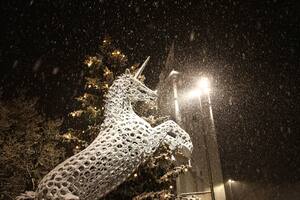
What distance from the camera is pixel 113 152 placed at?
335 centimetres

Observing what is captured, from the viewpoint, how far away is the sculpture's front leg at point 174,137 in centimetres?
382

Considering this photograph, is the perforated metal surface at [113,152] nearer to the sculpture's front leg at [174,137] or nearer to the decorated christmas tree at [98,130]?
the sculpture's front leg at [174,137]

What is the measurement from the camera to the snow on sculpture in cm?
302

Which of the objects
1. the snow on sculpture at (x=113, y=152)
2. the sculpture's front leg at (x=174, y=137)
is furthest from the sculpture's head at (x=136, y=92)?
the sculpture's front leg at (x=174, y=137)

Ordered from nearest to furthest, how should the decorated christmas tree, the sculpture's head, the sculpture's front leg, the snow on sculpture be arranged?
1. the snow on sculpture
2. the sculpture's front leg
3. the sculpture's head
4. the decorated christmas tree

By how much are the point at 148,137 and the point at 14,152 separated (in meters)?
6.57

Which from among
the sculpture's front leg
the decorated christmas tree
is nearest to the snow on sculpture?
the sculpture's front leg

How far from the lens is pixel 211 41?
7910 millimetres

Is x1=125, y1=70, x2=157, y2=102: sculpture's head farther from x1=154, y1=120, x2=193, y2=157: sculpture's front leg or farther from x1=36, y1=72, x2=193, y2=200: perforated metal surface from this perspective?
x1=154, y1=120, x2=193, y2=157: sculpture's front leg

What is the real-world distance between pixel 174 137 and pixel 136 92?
875 millimetres

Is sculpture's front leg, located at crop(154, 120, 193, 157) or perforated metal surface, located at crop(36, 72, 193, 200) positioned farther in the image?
sculpture's front leg, located at crop(154, 120, 193, 157)

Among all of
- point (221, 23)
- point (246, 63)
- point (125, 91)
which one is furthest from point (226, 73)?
point (125, 91)

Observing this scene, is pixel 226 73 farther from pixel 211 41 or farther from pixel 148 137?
pixel 148 137

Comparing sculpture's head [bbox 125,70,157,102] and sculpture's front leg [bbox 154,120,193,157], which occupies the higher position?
sculpture's head [bbox 125,70,157,102]
